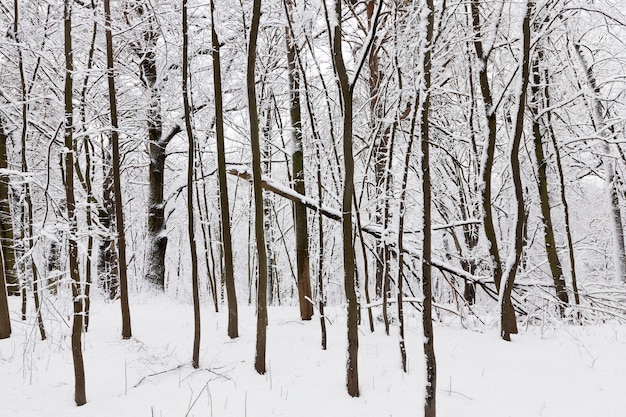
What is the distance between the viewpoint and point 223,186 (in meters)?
5.73

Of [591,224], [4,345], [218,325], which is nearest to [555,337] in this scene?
[218,325]

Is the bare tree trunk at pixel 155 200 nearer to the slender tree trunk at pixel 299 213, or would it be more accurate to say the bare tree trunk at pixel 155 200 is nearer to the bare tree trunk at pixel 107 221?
the bare tree trunk at pixel 107 221

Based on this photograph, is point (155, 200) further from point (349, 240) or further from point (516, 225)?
point (516, 225)

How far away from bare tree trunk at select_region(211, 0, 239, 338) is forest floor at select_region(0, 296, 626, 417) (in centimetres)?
52

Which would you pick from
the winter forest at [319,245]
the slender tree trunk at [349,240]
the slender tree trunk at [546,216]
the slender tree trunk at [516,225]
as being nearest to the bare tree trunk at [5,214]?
the winter forest at [319,245]

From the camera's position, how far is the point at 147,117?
1095 centimetres

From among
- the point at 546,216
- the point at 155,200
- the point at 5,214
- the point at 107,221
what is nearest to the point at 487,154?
the point at 546,216

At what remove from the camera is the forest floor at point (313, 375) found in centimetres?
382

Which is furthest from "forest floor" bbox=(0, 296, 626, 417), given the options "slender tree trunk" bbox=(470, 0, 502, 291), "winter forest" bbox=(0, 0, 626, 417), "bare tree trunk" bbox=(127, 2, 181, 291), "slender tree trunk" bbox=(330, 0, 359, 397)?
"bare tree trunk" bbox=(127, 2, 181, 291)

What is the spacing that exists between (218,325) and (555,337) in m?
5.10

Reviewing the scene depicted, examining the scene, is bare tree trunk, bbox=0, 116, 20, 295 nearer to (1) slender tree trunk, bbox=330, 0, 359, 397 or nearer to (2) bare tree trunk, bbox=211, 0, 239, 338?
(2) bare tree trunk, bbox=211, 0, 239, 338

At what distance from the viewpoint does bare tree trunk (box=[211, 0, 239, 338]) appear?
5.41 metres

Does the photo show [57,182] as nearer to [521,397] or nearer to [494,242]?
[494,242]

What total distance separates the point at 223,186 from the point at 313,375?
2702mm
